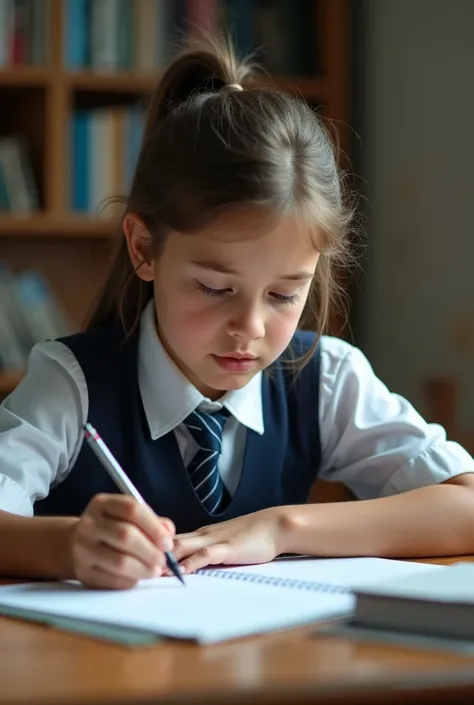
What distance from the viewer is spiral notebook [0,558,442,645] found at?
0.84m

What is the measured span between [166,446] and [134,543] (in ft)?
1.50

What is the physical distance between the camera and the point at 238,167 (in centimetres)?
125

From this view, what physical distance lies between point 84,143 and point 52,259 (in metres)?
0.37

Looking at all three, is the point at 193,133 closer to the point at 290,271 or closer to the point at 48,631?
the point at 290,271

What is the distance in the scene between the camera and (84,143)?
289cm

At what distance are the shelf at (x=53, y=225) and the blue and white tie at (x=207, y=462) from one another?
4.64 feet

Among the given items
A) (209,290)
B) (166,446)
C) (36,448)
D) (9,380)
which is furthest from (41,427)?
(9,380)

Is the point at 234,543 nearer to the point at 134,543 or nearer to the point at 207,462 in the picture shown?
the point at 134,543

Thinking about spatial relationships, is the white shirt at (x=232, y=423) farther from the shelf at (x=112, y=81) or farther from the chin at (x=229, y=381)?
the shelf at (x=112, y=81)

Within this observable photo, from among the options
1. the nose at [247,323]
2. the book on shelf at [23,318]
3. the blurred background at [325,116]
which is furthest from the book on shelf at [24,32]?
the nose at [247,323]

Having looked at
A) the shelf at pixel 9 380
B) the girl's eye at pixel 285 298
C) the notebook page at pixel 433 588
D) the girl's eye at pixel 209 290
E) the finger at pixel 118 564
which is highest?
the girl's eye at pixel 209 290

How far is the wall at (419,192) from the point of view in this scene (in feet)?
Result: 9.46

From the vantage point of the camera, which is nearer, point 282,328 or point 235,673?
point 235,673

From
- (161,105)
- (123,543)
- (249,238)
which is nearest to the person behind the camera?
(123,543)
